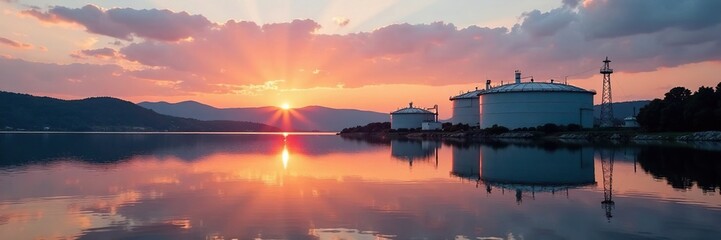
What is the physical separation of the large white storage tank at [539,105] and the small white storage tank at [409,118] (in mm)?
49541

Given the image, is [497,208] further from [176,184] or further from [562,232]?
[176,184]

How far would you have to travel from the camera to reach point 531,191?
80.9ft

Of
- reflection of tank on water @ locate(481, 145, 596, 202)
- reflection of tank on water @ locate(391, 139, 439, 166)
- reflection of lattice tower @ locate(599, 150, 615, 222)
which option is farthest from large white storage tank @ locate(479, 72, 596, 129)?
reflection of lattice tower @ locate(599, 150, 615, 222)

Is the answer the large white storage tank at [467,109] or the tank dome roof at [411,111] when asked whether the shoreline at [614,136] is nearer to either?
the large white storage tank at [467,109]

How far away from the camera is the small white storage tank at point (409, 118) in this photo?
16575cm

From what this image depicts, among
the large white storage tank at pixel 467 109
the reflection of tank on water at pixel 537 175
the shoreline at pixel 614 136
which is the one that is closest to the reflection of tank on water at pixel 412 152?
the reflection of tank on water at pixel 537 175

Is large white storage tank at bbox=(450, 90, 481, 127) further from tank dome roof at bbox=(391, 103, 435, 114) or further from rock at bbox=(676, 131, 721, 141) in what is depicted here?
rock at bbox=(676, 131, 721, 141)

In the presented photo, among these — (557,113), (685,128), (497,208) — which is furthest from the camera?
(557,113)

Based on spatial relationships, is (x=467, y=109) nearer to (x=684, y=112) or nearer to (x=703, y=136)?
(x=684, y=112)

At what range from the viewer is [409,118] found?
16588cm

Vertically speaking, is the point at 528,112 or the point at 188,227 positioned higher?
the point at 528,112

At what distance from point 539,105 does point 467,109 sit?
34.9 meters

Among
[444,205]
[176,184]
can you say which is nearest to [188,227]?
[444,205]

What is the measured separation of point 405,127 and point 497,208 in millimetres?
146675
